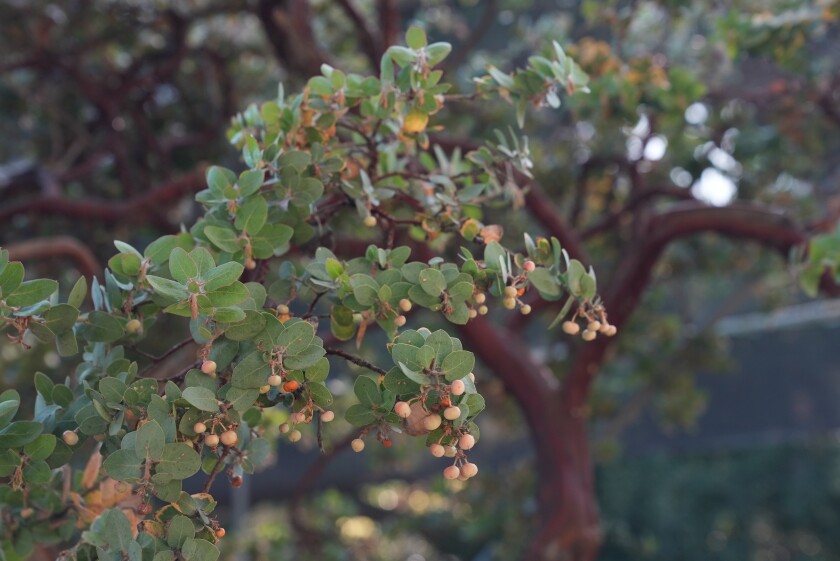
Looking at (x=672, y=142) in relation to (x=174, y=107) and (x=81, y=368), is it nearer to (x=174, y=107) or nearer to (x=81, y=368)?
(x=174, y=107)

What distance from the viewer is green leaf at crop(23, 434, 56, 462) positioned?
4.09ft

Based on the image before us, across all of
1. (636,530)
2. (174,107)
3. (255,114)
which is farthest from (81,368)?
(636,530)

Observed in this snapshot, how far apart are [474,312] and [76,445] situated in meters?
0.59

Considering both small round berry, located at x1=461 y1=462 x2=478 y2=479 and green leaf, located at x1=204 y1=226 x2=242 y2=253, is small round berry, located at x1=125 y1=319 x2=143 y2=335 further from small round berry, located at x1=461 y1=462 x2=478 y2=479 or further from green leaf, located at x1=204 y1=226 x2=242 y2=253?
small round berry, located at x1=461 y1=462 x2=478 y2=479

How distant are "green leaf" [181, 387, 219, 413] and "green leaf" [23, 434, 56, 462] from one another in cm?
26

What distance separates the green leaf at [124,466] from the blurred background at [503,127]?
4.78ft

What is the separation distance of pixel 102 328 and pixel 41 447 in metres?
0.18

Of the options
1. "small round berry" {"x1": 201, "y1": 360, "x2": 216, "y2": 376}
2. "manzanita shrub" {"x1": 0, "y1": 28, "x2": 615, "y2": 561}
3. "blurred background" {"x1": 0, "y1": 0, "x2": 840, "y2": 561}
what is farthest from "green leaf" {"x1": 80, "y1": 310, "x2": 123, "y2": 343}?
"blurred background" {"x1": 0, "y1": 0, "x2": 840, "y2": 561}

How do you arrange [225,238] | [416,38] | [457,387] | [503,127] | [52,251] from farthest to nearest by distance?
[503,127] < [52,251] < [416,38] < [225,238] < [457,387]

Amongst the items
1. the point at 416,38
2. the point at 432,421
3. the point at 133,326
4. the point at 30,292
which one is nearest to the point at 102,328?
the point at 133,326

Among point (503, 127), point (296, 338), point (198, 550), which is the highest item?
point (296, 338)

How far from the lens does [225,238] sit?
1303 millimetres

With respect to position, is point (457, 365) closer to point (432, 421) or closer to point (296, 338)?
point (432, 421)

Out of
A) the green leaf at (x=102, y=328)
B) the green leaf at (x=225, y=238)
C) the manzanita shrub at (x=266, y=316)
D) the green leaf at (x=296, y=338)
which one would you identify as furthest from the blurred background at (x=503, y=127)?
the green leaf at (x=296, y=338)
